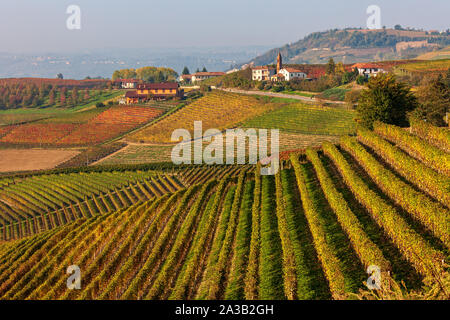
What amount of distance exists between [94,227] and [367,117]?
3554 cm

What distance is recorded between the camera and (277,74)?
153m

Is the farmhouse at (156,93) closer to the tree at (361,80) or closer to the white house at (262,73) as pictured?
the white house at (262,73)

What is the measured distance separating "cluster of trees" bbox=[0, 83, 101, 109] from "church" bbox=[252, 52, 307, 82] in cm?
7352

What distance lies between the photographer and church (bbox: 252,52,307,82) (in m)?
144

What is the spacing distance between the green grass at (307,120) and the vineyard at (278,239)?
38125 mm

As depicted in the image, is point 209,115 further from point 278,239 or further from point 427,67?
point 278,239

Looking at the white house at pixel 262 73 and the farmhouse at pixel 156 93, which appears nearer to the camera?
the farmhouse at pixel 156 93

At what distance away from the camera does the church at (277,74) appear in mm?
144500

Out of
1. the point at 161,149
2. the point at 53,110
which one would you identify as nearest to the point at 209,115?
the point at 161,149

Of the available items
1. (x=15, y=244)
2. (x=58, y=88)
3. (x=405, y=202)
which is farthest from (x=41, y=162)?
(x=58, y=88)

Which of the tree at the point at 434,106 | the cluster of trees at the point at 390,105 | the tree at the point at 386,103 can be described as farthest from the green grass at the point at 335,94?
the tree at the point at 386,103

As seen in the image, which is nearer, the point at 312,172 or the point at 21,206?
the point at 312,172
